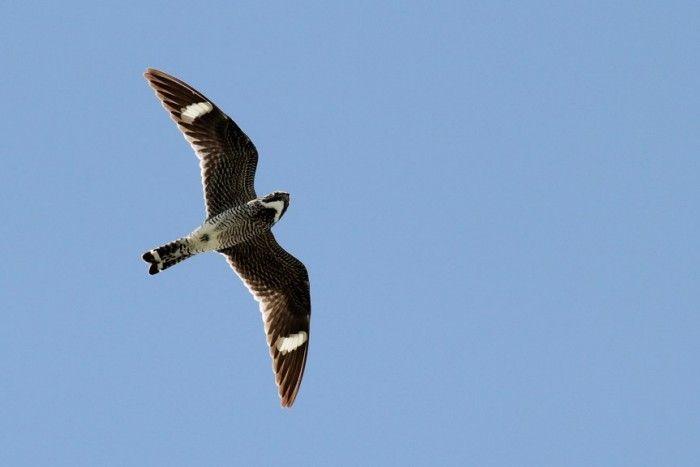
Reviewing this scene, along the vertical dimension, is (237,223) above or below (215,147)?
below

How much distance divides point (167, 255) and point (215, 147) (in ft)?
5.40

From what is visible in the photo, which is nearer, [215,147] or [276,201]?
[276,201]

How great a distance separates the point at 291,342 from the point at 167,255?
2.33 metres

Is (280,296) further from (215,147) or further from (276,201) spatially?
(215,147)

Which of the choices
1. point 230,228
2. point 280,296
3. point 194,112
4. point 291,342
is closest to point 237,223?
point 230,228

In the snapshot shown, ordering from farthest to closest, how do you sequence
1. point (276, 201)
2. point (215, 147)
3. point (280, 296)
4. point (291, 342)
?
point (280, 296)
point (291, 342)
point (215, 147)
point (276, 201)

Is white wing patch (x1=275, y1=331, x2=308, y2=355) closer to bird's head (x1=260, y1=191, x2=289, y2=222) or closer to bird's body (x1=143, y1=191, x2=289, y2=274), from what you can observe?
bird's body (x1=143, y1=191, x2=289, y2=274)

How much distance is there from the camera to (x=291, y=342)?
569 inches

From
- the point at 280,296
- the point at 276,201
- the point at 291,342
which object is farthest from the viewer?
the point at 280,296

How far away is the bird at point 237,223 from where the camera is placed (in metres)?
13.6

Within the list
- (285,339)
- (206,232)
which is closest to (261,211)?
(206,232)

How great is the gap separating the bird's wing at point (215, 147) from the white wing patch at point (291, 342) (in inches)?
81.0

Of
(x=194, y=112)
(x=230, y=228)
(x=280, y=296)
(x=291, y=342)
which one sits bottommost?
(x=291, y=342)

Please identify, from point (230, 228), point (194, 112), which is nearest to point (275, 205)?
point (230, 228)
